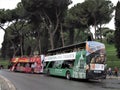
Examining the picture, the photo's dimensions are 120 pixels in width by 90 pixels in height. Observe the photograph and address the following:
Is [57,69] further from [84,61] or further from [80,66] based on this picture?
[84,61]

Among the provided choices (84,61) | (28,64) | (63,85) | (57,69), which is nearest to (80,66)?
(84,61)

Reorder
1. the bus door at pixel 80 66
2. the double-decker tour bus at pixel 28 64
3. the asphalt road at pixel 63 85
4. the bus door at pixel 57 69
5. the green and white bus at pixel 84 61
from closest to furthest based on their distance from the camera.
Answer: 1. the asphalt road at pixel 63 85
2. the green and white bus at pixel 84 61
3. the bus door at pixel 80 66
4. the bus door at pixel 57 69
5. the double-decker tour bus at pixel 28 64

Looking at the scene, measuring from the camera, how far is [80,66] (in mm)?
31562

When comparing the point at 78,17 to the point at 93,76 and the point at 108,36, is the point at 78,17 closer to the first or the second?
the point at 93,76

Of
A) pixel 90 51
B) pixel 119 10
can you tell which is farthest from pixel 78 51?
pixel 119 10

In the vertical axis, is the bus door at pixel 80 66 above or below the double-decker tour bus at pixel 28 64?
below

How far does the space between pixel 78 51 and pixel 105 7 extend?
77.2 feet

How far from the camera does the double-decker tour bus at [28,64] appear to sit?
162ft

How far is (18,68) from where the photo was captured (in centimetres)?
6016

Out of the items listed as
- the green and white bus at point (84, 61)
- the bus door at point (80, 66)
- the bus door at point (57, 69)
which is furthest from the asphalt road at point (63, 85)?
the bus door at point (57, 69)

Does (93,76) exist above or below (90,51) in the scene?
below

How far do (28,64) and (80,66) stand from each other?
2368 centimetres

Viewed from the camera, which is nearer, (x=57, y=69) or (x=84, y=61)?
(x=84, y=61)

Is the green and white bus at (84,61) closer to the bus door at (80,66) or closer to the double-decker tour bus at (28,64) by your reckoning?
the bus door at (80,66)
